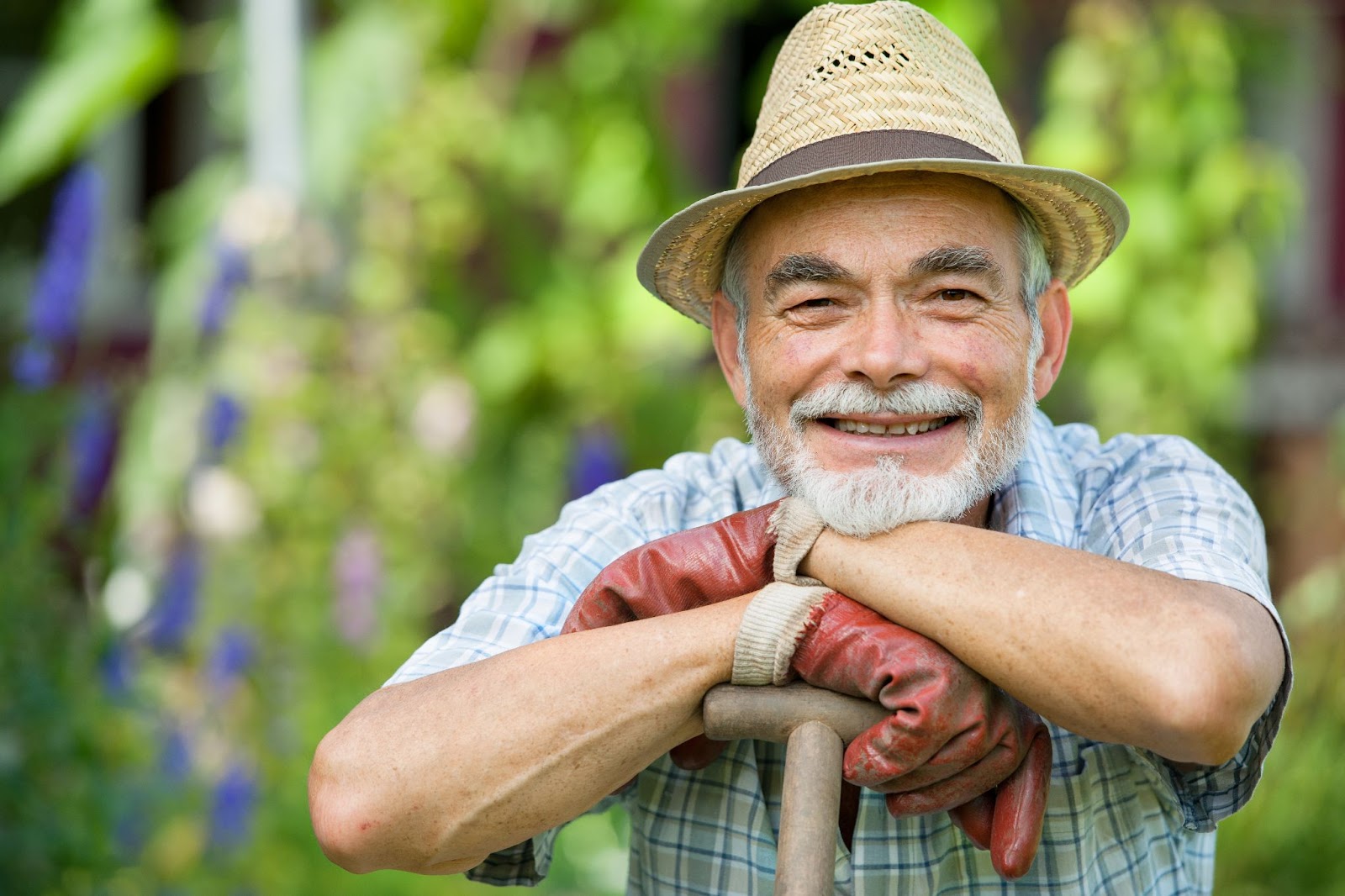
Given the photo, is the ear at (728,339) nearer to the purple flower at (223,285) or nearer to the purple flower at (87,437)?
the purple flower at (87,437)

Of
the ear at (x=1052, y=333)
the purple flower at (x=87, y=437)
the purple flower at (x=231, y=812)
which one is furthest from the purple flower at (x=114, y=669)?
the ear at (x=1052, y=333)

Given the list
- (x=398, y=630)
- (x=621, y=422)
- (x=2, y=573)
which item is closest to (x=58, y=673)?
(x=2, y=573)

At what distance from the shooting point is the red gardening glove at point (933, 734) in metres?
1.71

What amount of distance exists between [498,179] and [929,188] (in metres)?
3.54

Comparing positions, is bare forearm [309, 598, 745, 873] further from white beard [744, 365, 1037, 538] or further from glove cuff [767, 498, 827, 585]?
white beard [744, 365, 1037, 538]

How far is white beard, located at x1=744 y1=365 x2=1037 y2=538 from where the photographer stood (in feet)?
6.29

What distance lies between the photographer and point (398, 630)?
429 centimetres

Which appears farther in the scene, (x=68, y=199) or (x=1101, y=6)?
(x=1101, y=6)

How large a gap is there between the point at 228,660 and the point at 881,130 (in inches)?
97.8

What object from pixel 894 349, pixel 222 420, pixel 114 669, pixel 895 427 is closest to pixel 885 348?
pixel 894 349

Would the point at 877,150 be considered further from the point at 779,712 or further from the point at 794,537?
the point at 779,712

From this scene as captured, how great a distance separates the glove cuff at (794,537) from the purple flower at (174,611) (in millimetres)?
2404

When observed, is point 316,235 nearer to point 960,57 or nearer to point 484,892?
point 484,892

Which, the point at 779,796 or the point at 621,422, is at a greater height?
the point at 621,422
